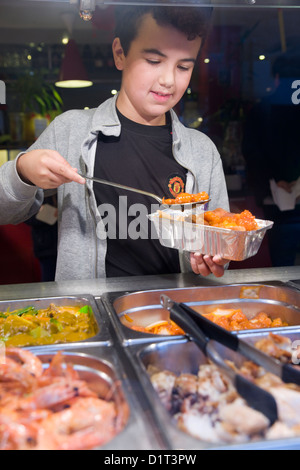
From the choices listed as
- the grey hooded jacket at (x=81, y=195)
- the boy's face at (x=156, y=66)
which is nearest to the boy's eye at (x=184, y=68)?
the boy's face at (x=156, y=66)

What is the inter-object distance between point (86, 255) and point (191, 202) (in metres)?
0.64

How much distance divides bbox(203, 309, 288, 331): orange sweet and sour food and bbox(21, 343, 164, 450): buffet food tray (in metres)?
0.51

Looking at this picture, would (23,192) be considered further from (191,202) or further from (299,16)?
(299,16)

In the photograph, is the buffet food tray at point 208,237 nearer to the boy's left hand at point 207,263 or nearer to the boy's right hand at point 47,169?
the boy's left hand at point 207,263

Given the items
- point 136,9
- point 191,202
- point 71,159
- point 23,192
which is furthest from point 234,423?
point 136,9

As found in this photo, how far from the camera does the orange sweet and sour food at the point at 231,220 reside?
141cm

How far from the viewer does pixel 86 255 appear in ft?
6.60

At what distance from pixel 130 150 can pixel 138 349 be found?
3.91ft

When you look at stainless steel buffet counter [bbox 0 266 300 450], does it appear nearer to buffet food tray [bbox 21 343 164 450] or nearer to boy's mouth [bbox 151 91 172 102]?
buffet food tray [bbox 21 343 164 450]

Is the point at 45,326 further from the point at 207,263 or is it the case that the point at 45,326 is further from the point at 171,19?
the point at 171,19

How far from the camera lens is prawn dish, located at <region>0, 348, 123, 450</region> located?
80cm

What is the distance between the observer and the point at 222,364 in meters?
1.09

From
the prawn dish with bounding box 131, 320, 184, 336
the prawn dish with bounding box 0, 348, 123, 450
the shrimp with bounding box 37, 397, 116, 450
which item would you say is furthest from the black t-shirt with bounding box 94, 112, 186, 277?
the shrimp with bounding box 37, 397, 116, 450

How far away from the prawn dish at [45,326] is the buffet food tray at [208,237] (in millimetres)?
390
